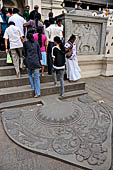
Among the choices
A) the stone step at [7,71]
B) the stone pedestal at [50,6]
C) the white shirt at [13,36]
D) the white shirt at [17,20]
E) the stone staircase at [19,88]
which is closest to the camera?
the stone staircase at [19,88]

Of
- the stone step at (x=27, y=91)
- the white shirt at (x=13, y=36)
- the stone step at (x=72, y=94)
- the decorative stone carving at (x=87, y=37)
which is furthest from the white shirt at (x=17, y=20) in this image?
the stone step at (x=72, y=94)

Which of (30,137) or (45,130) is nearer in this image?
(30,137)

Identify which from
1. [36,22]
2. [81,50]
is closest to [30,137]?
[36,22]

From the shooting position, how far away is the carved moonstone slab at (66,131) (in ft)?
Result: 6.37

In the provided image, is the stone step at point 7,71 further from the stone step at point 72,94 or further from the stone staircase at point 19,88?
the stone step at point 72,94

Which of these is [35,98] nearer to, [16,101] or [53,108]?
[16,101]

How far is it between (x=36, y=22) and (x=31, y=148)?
400cm

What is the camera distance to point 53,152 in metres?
2.00

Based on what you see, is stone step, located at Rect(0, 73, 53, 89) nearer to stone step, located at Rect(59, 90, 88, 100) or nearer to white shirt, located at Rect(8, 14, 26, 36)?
stone step, located at Rect(59, 90, 88, 100)

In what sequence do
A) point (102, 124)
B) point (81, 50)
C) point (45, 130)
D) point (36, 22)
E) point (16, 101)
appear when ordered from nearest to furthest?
point (45, 130), point (102, 124), point (16, 101), point (36, 22), point (81, 50)

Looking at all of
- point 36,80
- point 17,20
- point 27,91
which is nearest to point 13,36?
point 17,20

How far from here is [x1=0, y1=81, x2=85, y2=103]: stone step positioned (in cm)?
348

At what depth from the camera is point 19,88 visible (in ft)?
12.6

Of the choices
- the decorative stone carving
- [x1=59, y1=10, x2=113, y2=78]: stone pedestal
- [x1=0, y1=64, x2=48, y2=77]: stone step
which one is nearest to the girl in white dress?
[x1=59, y1=10, x2=113, y2=78]: stone pedestal
